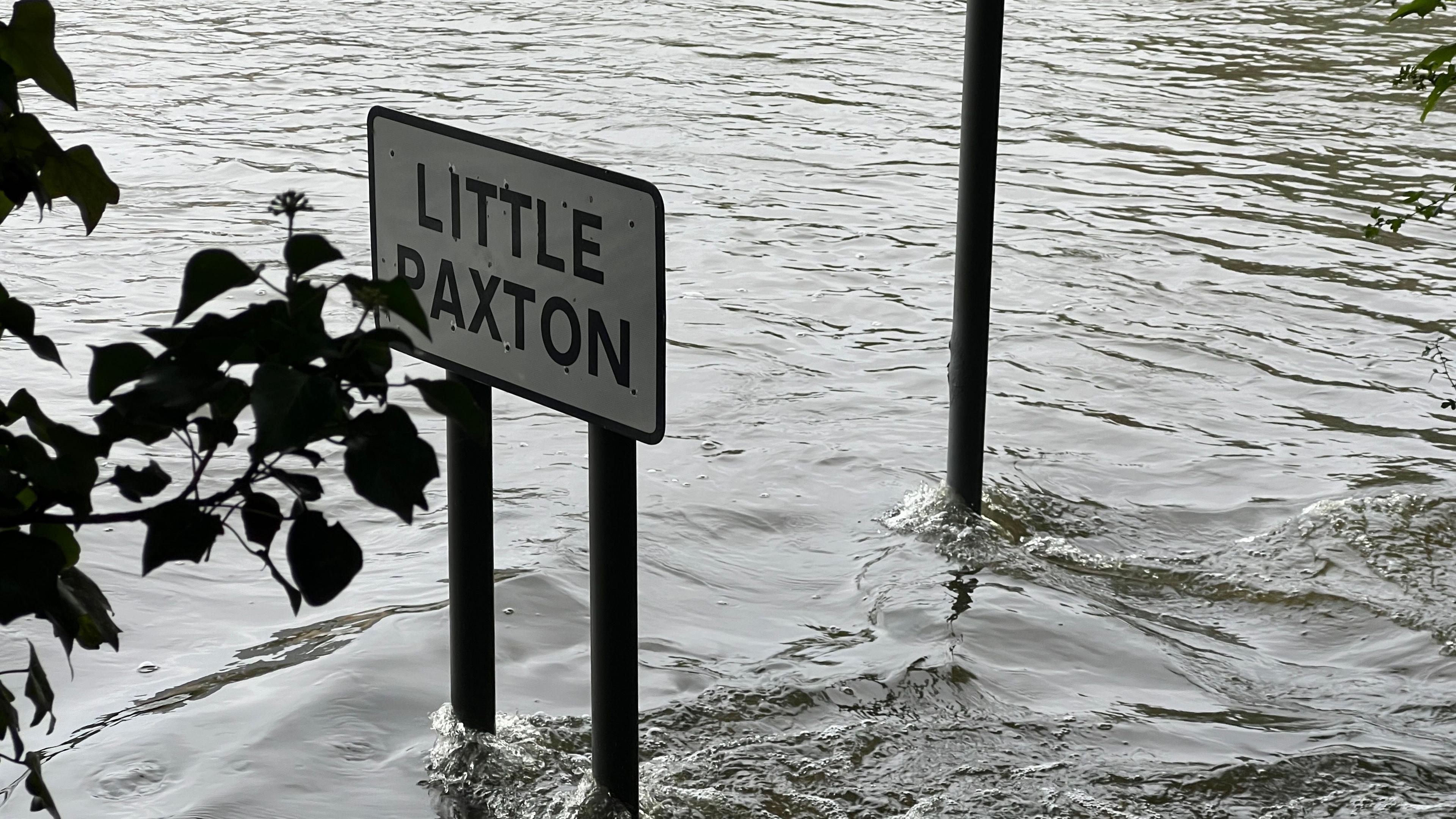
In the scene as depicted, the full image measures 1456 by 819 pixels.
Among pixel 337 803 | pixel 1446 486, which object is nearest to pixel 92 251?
pixel 337 803

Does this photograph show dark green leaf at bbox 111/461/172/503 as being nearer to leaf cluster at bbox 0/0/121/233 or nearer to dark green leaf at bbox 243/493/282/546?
dark green leaf at bbox 243/493/282/546

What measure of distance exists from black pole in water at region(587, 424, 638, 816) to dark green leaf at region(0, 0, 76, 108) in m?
1.04

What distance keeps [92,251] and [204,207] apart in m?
0.72

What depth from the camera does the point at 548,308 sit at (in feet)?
7.34

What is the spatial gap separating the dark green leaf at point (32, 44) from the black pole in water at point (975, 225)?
2.68m

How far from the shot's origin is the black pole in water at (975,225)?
374 cm

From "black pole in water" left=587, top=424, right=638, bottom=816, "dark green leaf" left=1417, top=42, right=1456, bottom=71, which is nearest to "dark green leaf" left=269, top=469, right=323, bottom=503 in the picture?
"black pole in water" left=587, top=424, right=638, bottom=816

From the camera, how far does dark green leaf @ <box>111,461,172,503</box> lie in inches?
47.5

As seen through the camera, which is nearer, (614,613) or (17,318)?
(17,318)

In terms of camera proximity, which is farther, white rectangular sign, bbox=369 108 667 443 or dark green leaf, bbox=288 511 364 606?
white rectangular sign, bbox=369 108 667 443

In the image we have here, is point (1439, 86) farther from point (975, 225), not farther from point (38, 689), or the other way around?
point (38, 689)

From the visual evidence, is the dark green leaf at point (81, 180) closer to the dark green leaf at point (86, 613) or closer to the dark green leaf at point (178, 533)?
the dark green leaf at point (86, 613)

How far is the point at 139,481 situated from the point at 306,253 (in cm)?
27

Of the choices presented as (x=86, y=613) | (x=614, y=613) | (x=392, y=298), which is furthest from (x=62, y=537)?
(x=614, y=613)
